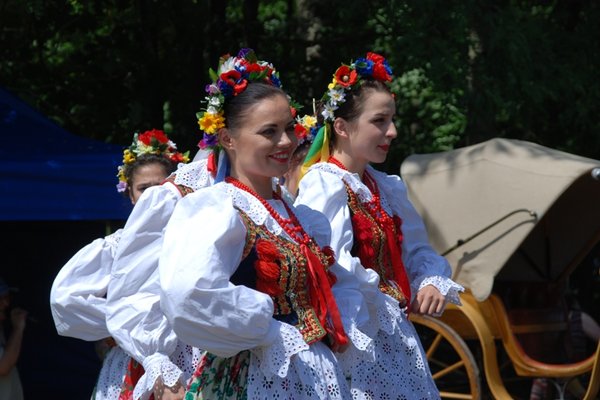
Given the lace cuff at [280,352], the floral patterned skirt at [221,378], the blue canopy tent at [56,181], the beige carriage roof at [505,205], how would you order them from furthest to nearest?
the beige carriage roof at [505,205] → the blue canopy tent at [56,181] → the floral patterned skirt at [221,378] → the lace cuff at [280,352]

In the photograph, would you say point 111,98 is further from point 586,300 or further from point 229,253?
point 229,253

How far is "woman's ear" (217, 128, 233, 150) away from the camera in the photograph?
153 inches

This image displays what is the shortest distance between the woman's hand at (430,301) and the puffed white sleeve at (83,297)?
1224 millimetres

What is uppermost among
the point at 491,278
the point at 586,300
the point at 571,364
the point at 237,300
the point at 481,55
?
the point at 237,300

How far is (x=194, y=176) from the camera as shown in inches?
179

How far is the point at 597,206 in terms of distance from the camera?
8141 mm

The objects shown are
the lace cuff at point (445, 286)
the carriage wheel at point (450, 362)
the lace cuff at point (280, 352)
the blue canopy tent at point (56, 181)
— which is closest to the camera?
the lace cuff at point (280, 352)

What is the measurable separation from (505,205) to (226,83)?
162 inches

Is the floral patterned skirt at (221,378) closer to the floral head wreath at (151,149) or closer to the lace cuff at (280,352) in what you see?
the lace cuff at (280,352)

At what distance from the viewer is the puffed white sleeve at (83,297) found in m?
5.05

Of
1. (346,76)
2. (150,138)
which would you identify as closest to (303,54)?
(150,138)

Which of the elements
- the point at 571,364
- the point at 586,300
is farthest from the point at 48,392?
the point at 586,300

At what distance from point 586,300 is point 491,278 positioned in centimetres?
370

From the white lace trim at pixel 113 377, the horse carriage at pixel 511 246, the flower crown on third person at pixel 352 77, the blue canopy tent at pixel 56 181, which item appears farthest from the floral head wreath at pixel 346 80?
the horse carriage at pixel 511 246
